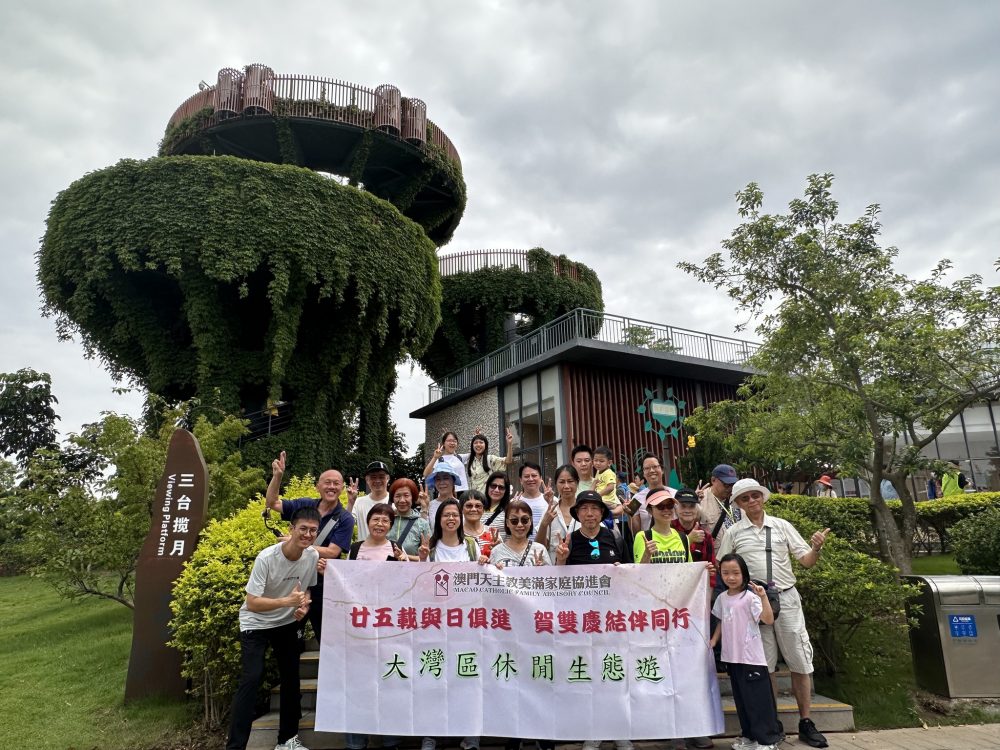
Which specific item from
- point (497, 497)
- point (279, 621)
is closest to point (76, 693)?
point (279, 621)

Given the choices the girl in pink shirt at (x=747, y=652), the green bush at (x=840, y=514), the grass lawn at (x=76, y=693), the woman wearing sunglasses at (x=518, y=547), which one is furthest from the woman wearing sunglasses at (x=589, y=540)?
the green bush at (x=840, y=514)

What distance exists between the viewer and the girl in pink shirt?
402cm

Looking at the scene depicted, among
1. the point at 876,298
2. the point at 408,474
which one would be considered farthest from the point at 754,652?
the point at 408,474

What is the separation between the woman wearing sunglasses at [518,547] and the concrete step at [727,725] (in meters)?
1.24

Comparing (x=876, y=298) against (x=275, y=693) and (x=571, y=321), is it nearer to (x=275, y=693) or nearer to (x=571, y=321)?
(x=275, y=693)

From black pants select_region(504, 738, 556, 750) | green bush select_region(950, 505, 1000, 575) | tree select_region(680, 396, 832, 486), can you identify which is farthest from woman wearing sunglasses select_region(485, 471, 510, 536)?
green bush select_region(950, 505, 1000, 575)

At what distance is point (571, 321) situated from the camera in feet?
62.8

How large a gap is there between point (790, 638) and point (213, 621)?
164 inches

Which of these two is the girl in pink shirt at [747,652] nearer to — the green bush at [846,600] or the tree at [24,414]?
the green bush at [846,600]

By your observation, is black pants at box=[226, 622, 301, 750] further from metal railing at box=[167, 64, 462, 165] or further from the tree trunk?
metal railing at box=[167, 64, 462, 165]

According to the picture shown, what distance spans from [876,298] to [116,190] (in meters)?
16.8

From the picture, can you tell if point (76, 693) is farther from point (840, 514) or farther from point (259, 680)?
point (840, 514)

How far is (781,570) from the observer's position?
441 centimetres

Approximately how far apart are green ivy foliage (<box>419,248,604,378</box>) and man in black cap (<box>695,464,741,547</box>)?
21674 mm
